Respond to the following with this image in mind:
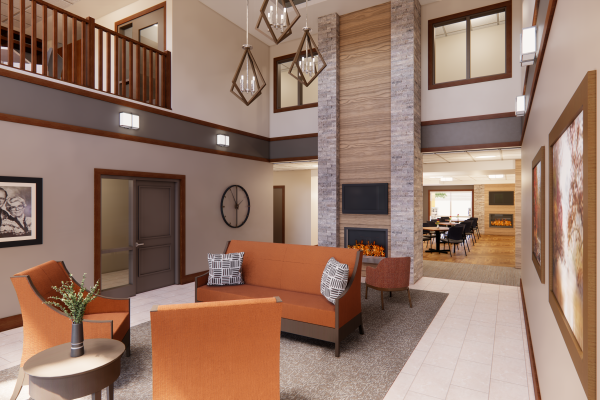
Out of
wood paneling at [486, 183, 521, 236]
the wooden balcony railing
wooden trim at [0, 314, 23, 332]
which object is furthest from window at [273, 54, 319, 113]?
wood paneling at [486, 183, 521, 236]

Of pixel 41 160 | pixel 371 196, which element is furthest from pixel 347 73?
pixel 41 160

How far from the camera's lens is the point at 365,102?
6.65 m

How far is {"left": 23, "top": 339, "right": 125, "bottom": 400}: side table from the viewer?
1978 mm

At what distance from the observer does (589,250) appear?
101 cm

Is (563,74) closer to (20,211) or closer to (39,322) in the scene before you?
(39,322)

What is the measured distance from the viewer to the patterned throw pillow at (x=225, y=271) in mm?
4254

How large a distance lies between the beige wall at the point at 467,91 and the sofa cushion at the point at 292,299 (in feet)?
14.8

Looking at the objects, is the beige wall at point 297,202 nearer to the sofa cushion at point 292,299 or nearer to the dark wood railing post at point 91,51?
the dark wood railing post at point 91,51

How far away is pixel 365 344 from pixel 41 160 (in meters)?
4.49

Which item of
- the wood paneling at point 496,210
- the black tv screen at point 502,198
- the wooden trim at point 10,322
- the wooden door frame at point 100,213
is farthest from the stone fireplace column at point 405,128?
the black tv screen at point 502,198

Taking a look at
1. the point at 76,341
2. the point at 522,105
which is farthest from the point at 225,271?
the point at 522,105

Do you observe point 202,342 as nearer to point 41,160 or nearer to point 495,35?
point 41,160

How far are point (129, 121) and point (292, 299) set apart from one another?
12.1 feet

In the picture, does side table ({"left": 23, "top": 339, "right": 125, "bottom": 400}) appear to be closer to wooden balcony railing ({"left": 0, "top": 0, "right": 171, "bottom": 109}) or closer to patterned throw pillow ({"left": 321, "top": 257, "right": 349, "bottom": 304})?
patterned throw pillow ({"left": 321, "top": 257, "right": 349, "bottom": 304})
